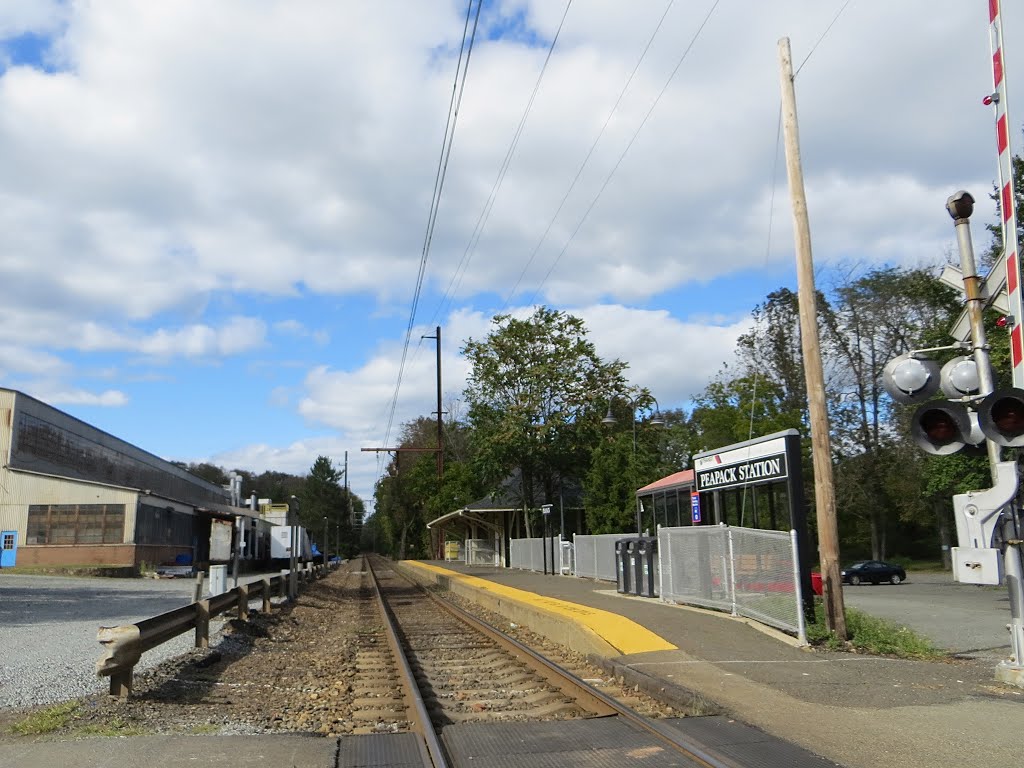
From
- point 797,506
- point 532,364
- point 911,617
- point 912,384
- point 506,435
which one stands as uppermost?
point 532,364

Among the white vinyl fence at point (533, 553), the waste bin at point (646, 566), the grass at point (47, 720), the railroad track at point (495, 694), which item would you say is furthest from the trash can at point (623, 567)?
the white vinyl fence at point (533, 553)

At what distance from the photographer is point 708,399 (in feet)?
198

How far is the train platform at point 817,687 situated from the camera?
6.10 meters

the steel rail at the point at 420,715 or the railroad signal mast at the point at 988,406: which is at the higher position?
the railroad signal mast at the point at 988,406

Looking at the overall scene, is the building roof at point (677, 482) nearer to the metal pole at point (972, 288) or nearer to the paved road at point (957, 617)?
the paved road at point (957, 617)

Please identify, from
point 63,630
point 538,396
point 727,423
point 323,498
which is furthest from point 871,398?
point 323,498

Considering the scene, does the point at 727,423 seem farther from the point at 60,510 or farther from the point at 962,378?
the point at 962,378

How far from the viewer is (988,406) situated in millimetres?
8109

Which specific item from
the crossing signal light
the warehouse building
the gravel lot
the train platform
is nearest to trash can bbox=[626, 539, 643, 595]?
the train platform

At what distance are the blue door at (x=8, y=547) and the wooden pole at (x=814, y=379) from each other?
128ft

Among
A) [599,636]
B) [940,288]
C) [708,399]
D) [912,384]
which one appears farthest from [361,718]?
[708,399]

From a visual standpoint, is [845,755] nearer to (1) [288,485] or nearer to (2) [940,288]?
(2) [940,288]

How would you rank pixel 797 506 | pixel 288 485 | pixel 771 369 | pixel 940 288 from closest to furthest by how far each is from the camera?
pixel 797 506 → pixel 940 288 → pixel 771 369 → pixel 288 485

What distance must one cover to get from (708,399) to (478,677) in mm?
52055
